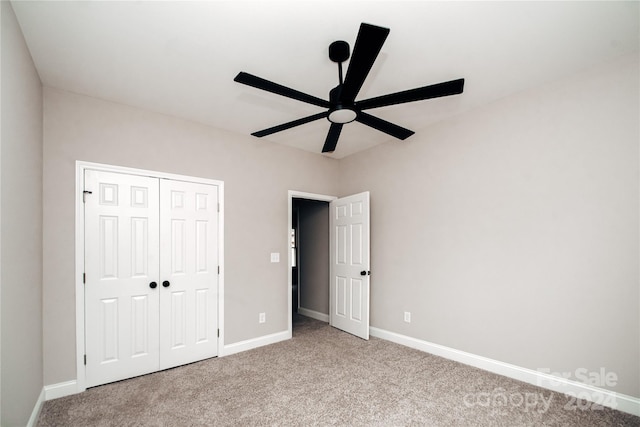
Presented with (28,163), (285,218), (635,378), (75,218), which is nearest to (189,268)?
(75,218)

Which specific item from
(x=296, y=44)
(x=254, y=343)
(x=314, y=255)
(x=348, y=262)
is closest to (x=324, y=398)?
(x=254, y=343)

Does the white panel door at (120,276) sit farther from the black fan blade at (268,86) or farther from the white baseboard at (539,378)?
the white baseboard at (539,378)

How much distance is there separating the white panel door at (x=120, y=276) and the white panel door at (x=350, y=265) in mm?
2374

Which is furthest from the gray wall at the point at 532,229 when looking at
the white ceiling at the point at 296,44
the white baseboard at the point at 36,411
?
the white baseboard at the point at 36,411

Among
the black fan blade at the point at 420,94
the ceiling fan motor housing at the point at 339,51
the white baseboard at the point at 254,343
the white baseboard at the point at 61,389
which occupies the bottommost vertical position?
the white baseboard at the point at 254,343

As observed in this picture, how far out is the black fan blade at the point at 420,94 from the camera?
1.80m

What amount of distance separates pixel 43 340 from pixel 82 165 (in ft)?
5.01

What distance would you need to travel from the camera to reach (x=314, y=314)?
5.14m

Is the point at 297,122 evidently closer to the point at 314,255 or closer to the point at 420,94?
the point at 420,94

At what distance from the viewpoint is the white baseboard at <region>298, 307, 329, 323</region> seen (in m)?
4.91

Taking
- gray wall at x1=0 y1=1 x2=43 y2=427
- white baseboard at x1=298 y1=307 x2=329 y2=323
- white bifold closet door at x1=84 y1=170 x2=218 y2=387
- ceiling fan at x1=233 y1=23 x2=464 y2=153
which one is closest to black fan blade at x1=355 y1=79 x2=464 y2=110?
ceiling fan at x1=233 y1=23 x2=464 y2=153

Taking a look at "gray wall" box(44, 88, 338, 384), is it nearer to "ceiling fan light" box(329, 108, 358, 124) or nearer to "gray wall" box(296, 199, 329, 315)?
"gray wall" box(296, 199, 329, 315)

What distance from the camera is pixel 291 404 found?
242 cm

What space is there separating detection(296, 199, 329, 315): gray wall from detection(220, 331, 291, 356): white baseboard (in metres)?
1.11
